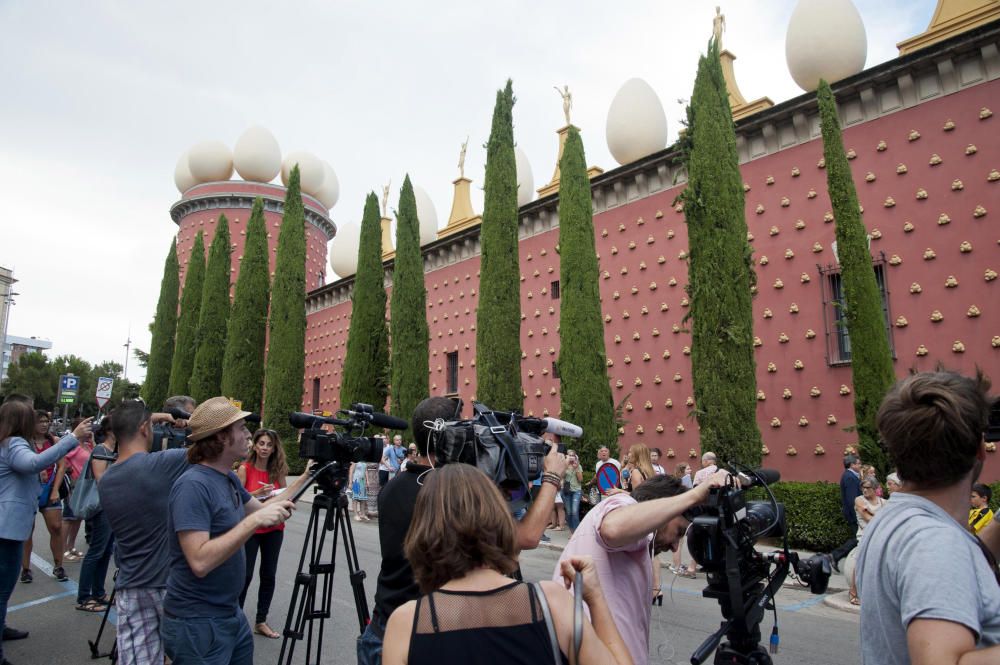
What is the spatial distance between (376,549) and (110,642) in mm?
5370

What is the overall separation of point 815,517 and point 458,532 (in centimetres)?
1094

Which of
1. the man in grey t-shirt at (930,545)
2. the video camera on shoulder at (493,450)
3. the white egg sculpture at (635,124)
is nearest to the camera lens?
the man in grey t-shirt at (930,545)

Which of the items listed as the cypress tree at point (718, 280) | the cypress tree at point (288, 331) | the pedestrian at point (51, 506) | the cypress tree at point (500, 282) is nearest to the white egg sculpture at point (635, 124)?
the cypress tree at point (500, 282)

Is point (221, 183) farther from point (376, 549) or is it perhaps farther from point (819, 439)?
point (819, 439)

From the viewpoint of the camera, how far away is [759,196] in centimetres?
1557

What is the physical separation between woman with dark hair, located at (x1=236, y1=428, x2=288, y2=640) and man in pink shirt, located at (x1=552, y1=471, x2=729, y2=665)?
411 centimetres

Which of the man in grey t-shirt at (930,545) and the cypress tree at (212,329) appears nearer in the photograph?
the man in grey t-shirt at (930,545)

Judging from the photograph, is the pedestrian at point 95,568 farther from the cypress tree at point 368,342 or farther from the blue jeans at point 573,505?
the cypress tree at point 368,342

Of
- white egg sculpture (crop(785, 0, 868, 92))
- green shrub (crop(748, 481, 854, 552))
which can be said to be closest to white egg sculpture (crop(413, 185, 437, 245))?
white egg sculpture (crop(785, 0, 868, 92))

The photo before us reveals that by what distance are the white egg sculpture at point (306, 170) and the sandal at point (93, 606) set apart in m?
34.5

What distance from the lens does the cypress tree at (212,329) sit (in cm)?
2902

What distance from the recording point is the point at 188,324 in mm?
31828

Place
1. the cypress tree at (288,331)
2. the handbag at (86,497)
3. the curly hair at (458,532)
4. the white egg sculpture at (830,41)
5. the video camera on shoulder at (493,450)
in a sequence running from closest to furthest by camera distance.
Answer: the curly hair at (458,532) → the video camera on shoulder at (493,450) → the handbag at (86,497) → the white egg sculpture at (830,41) → the cypress tree at (288,331)

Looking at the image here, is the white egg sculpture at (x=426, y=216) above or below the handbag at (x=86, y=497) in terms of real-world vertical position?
above
